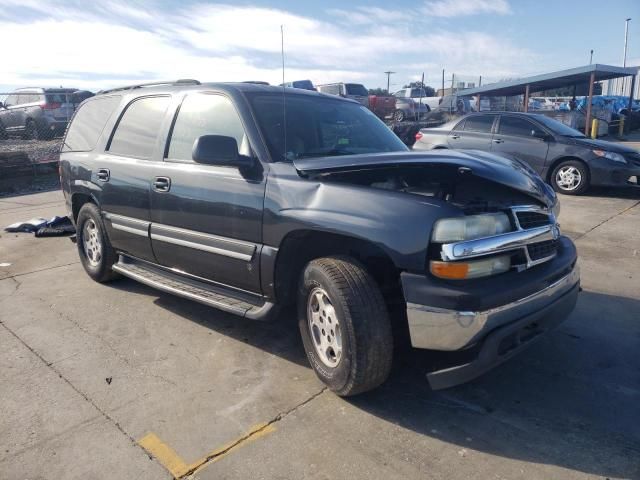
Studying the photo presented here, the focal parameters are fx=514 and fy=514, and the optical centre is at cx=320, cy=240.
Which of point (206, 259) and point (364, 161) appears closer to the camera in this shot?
point (364, 161)

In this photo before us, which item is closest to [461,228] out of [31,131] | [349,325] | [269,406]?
[349,325]

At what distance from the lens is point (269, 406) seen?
300 cm

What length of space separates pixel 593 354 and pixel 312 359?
197 centimetres

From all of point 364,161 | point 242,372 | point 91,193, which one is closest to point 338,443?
point 242,372

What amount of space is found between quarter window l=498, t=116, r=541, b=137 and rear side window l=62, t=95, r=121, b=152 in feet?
25.2

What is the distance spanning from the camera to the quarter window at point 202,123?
3.66 metres

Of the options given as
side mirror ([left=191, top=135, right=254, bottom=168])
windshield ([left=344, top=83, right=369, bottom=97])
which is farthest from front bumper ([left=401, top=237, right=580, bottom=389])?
windshield ([left=344, top=83, right=369, bottom=97])

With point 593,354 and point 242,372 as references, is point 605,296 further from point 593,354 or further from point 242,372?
point 242,372

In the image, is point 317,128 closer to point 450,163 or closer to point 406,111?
point 450,163

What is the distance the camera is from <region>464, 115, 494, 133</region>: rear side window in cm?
1038

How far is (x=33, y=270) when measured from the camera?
571 centimetres

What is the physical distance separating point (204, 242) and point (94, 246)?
206 centimetres

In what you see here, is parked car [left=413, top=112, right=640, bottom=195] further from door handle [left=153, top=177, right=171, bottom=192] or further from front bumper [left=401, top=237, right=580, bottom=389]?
front bumper [left=401, top=237, right=580, bottom=389]

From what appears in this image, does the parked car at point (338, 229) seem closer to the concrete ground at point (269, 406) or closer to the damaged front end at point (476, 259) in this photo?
the damaged front end at point (476, 259)
